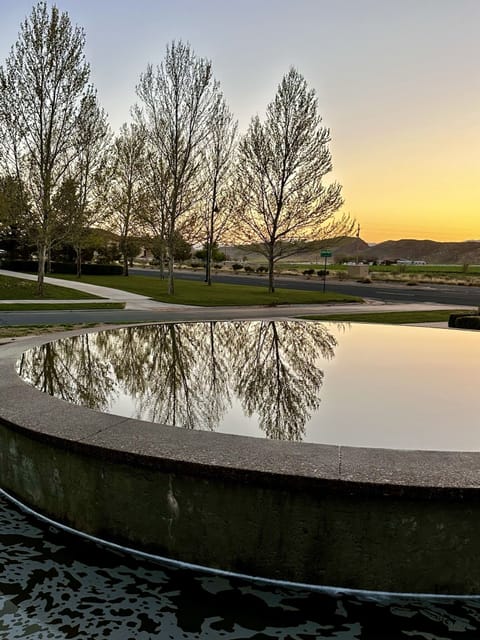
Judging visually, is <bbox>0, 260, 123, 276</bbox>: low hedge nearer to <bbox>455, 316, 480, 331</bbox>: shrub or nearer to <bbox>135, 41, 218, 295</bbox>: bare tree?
<bbox>135, 41, 218, 295</bbox>: bare tree

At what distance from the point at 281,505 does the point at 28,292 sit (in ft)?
79.8

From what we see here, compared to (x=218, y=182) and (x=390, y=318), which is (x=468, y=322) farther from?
(x=218, y=182)

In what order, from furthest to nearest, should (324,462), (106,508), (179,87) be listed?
(179,87) → (106,508) → (324,462)

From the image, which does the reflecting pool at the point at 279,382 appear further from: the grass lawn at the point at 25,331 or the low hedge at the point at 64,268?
the low hedge at the point at 64,268

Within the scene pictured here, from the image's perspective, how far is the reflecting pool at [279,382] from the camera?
4.44 m

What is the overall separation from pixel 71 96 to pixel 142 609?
23.5 meters

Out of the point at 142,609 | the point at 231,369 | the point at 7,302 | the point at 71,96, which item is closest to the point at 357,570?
the point at 142,609

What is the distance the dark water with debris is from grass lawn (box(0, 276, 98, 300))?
72.8 feet

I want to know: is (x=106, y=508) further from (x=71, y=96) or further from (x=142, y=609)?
(x=71, y=96)

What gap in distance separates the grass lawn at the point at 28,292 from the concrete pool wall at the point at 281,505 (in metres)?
21.8

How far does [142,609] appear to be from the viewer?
9.06ft

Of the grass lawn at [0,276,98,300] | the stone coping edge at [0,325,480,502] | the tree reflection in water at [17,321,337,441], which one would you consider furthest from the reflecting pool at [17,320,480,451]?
the grass lawn at [0,276,98,300]

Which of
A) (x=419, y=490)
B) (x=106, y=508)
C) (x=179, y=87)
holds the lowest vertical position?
(x=106, y=508)

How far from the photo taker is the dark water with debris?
2.60 m
